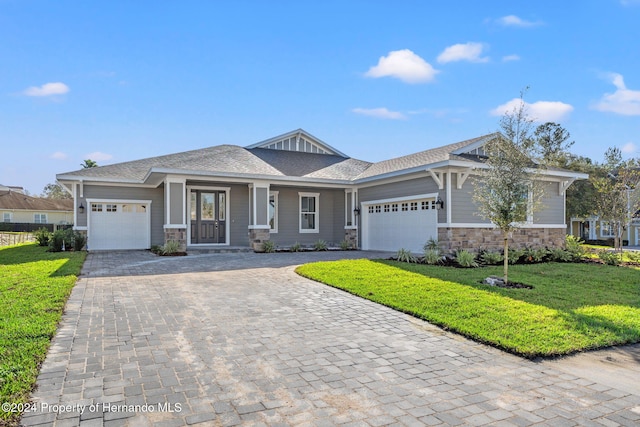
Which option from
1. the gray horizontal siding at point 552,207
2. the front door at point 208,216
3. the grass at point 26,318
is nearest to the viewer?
the grass at point 26,318

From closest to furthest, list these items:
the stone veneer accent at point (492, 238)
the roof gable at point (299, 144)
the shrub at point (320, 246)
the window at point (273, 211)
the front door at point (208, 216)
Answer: the stone veneer accent at point (492, 238), the front door at point (208, 216), the shrub at point (320, 246), the window at point (273, 211), the roof gable at point (299, 144)

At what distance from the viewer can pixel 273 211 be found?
17.5 metres

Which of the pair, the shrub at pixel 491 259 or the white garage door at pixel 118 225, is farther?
the white garage door at pixel 118 225

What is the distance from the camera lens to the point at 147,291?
7.52 m

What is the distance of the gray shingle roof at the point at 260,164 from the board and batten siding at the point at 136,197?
560 millimetres

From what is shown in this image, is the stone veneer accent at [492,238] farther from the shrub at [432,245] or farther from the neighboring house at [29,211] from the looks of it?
the neighboring house at [29,211]

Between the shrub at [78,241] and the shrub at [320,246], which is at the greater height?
the shrub at [78,241]

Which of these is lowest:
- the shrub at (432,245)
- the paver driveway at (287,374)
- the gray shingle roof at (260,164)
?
the paver driveway at (287,374)

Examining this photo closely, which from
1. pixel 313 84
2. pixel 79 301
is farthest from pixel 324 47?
pixel 79 301

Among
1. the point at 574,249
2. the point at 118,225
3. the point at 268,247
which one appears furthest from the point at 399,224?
the point at 118,225

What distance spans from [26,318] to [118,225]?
12.4 metres

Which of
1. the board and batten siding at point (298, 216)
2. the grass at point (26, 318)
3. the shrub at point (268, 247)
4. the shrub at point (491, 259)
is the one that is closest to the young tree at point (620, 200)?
the shrub at point (491, 259)

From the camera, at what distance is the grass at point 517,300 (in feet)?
16.2

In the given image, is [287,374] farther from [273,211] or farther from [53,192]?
[53,192]
